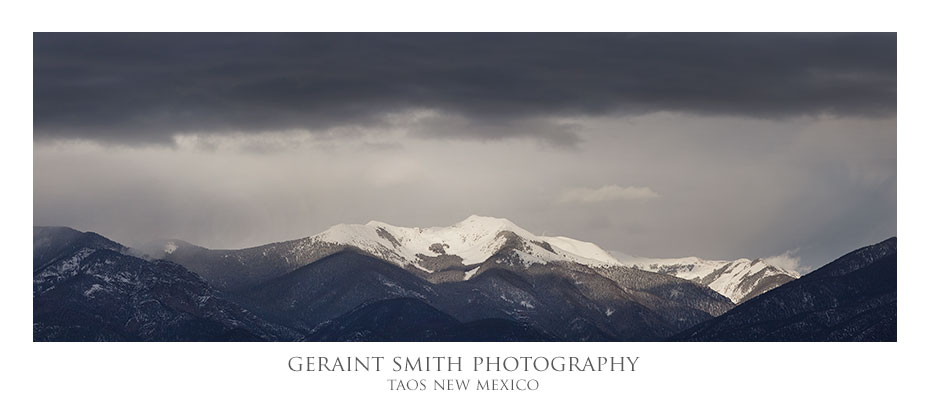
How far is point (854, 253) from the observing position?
630 ft
